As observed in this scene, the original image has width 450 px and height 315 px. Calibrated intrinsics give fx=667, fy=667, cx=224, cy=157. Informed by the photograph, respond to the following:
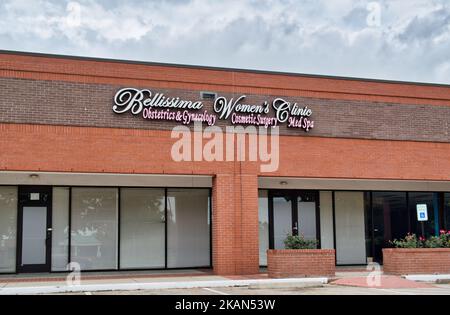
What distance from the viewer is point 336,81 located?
23.8m

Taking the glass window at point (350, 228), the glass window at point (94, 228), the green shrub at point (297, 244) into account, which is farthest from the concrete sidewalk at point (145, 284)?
the glass window at point (350, 228)

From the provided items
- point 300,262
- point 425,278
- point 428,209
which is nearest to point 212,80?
point 300,262

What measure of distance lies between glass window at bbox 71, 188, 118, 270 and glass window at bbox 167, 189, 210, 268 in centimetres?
205

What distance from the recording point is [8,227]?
22438mm

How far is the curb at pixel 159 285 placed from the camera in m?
17.4

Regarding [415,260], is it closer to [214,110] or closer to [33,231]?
[214,110]

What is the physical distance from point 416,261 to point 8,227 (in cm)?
1358

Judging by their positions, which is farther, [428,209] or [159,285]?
[428,209]

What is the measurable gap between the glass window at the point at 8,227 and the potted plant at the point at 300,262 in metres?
8.63

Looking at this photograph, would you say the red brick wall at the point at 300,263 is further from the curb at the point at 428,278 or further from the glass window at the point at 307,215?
the glass window at the point at 307,215

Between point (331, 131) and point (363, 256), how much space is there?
18.9ft

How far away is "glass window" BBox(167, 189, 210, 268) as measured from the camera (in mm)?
24219
